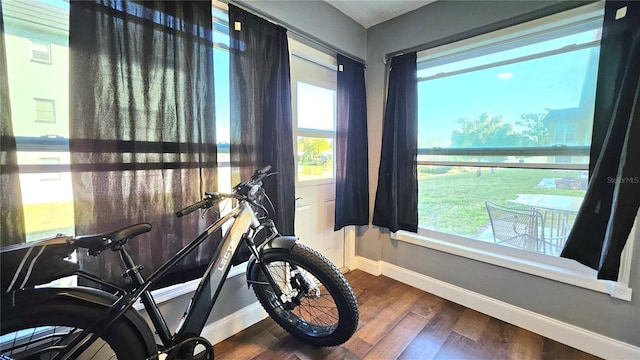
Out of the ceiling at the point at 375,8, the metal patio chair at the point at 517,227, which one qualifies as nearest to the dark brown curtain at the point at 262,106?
the ceiling at the point at 375,8

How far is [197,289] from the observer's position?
1.28 metres

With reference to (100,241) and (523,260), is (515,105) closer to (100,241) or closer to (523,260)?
(523,260)

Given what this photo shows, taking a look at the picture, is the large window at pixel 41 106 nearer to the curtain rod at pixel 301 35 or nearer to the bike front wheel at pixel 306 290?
the curtain rod at pixel 301 35

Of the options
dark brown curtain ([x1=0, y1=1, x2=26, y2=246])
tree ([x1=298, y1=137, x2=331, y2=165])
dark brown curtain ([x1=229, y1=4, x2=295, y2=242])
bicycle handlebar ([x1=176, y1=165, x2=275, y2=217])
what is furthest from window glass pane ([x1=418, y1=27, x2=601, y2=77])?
dark brown curtain ([x1=0, y1=1, x2=26, y2=246])

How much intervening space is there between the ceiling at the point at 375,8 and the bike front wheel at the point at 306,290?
198cm

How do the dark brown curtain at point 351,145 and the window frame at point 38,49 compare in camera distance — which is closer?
the window frame at point 38,49

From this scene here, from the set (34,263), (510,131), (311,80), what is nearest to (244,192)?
(34,263)

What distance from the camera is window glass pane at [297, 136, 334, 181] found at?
222 centimetres

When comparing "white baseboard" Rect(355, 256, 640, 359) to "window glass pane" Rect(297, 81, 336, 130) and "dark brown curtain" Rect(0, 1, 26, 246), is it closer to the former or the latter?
"window glass pane" Rect(297, 81, 336, 130)

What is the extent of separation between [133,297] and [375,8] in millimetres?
2554

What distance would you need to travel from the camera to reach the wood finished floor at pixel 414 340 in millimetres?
1578

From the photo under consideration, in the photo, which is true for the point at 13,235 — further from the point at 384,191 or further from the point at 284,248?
the point at 384,191

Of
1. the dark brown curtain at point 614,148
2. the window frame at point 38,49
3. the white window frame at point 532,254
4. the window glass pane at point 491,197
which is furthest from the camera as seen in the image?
the window glass pane at point 491,197

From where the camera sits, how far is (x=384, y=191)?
249 cm
